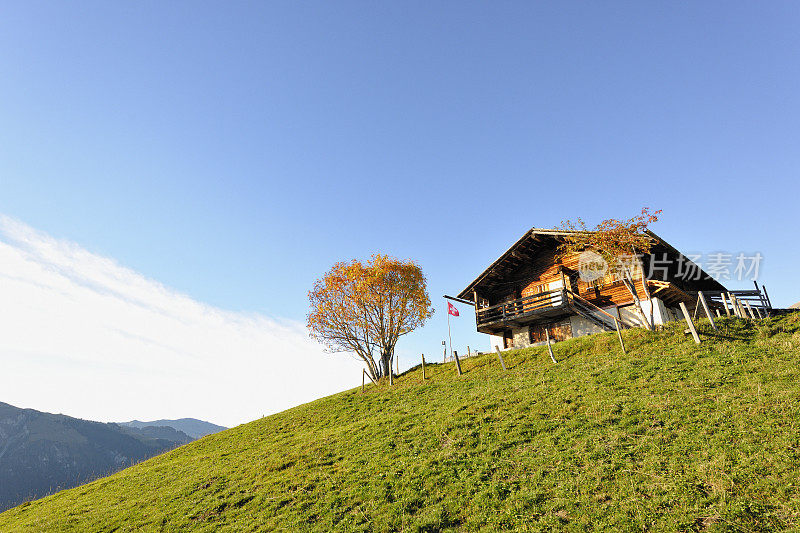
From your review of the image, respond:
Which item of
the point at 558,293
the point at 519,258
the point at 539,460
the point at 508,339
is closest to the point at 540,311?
the point at 558,293

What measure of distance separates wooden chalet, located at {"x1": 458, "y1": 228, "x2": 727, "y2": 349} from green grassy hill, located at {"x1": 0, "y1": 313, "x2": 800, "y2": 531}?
7343 mm

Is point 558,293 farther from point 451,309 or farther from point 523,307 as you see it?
point 451,309

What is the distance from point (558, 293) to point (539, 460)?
23.6 meters

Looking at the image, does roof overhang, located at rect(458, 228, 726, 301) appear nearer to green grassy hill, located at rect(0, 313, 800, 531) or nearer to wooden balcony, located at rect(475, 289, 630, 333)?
wooden balcony, located at rect(475, 289, 630, 333)

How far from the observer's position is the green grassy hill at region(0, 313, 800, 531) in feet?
31.3

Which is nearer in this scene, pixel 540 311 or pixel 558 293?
pixel 540 311

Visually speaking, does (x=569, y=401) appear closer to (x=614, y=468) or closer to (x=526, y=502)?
(x=614, y=468)

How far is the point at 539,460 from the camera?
12547 mm

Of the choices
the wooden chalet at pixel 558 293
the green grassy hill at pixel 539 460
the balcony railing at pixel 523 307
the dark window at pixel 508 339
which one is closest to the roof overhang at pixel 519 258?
the wooden chalet at pixel 558 293

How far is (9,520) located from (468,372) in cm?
2880

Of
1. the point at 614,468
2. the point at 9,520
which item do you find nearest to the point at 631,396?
the point at 614,468

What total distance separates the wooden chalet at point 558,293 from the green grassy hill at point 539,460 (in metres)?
7.34

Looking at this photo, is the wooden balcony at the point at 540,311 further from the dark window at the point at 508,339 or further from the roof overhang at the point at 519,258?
the roof overhang at the point at 519,258

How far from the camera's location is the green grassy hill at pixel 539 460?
9.54 m
